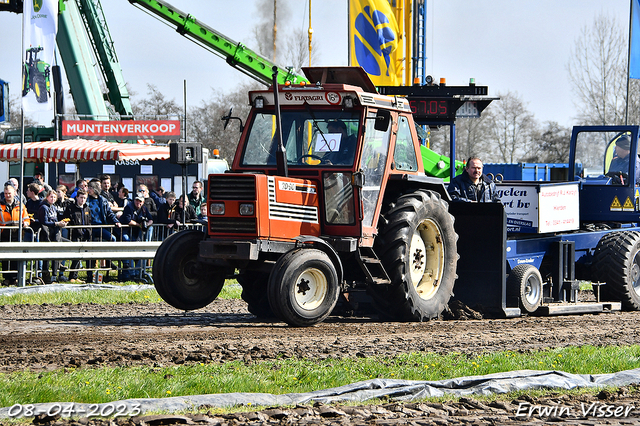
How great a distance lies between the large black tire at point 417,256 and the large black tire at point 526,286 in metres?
0.94

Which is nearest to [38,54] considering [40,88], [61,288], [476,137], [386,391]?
[40,88]

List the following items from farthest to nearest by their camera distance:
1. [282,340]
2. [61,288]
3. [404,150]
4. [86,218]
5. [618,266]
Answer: [86,218]
[61,288]
[618,266]
[404,150]
[282,340]

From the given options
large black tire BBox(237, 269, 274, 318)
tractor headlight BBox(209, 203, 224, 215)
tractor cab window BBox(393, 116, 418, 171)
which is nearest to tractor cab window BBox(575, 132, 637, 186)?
tractor cab window BBox(393, 116, 418, 171)

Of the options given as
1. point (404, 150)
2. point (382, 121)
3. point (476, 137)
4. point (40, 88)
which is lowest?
point (404, 150)

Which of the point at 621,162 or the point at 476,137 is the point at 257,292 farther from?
the point at 476,137

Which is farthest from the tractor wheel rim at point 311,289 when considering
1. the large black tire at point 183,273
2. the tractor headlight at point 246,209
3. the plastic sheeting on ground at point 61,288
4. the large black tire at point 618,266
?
the plastic sheeting on ground at point 61,288

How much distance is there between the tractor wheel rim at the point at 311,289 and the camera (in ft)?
29.9

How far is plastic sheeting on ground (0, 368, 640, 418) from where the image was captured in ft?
17.4

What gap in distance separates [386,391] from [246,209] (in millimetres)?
3502

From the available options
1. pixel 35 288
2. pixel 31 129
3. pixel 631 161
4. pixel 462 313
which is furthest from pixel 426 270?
pixel 31 129

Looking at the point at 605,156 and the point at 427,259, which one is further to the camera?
the point at 605,156

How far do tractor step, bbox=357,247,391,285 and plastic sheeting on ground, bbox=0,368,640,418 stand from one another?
10.2ft

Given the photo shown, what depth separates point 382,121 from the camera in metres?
9.32

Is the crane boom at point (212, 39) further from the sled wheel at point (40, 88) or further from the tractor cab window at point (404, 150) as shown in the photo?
the tractor cab window at point (404, 150)
